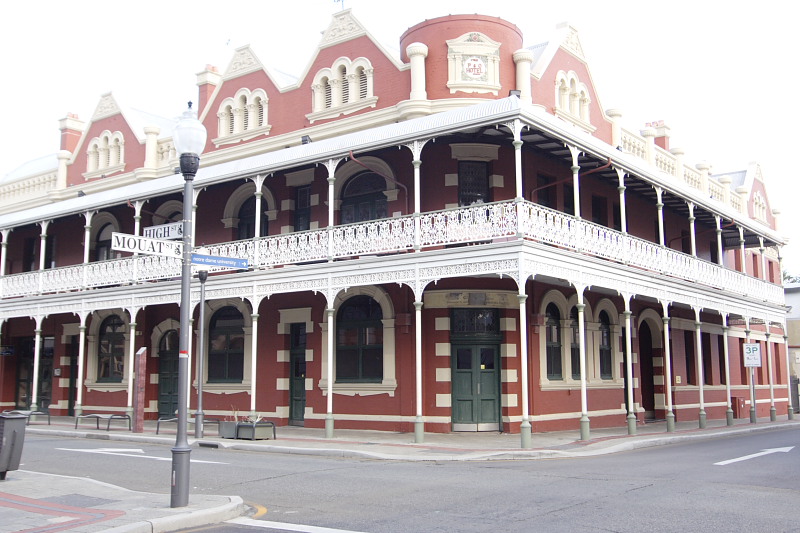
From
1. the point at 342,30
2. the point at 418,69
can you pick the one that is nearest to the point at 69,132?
the point at 342,30

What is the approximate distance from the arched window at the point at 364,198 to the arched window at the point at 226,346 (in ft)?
16.6

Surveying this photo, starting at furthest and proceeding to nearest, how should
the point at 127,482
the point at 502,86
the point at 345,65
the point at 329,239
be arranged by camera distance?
the point at 345,65 < the point at 502,86 < the point at 329,239 < the point at 127,482

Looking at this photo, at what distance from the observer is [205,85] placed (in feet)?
93.6

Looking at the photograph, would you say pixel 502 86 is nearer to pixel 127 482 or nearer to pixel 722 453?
pixel 722 453

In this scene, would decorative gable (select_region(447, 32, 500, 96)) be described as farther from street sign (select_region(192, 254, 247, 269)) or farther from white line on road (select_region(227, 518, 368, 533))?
white line on road (select_region(227, 518, 368, 533))

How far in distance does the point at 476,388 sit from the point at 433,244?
4.35m

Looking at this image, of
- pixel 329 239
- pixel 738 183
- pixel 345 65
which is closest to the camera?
pixel 329 239

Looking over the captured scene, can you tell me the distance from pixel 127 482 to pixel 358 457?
490 centimetres

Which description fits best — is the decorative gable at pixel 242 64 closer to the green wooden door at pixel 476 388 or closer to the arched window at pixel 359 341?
the arched window at pixel 359 341

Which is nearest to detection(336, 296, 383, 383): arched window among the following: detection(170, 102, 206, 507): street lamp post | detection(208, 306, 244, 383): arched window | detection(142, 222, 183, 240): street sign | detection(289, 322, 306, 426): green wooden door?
detection(289, 322, 306, 426): green wooden door

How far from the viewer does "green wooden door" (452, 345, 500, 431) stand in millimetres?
19875

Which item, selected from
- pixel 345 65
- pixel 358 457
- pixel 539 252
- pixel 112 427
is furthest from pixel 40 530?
pixel 345 65

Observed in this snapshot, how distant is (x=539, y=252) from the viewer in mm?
16875

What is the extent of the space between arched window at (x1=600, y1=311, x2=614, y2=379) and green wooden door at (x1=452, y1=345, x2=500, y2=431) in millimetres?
4664
